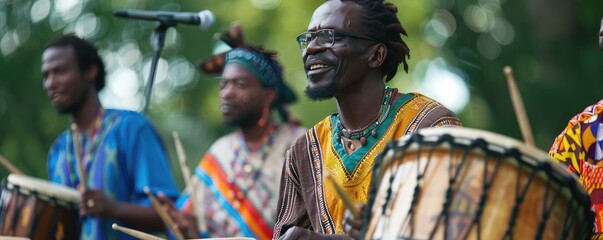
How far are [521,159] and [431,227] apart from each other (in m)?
0.36

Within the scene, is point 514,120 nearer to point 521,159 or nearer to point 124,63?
point 124,63

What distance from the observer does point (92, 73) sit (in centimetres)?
893

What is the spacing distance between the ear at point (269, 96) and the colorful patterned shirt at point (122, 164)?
78 centimetres

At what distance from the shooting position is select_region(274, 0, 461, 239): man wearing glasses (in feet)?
20.0

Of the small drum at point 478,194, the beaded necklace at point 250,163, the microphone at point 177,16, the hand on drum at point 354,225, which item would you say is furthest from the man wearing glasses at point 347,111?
the beaded necklace at point 250,163

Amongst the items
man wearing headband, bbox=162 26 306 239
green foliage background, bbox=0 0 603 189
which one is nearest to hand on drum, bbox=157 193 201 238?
man wearing headband, bbox=162 26 306 239

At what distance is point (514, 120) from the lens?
43.4ft

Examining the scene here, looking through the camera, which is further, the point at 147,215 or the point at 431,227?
the point at 147,215

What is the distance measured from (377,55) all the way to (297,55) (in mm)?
12281

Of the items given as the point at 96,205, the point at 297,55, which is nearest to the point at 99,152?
the point at 96,205

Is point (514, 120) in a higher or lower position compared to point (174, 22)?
lower

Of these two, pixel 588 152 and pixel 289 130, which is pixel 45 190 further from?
pixel 588 152

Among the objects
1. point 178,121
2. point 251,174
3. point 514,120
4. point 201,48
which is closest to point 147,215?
point 251,174

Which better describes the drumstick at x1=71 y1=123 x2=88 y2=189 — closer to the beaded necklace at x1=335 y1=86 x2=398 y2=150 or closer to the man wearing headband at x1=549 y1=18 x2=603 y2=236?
the beaded necklace at x1=335 y1=86 x2=398 y2=150
